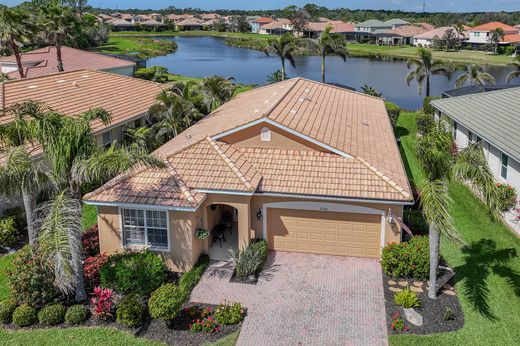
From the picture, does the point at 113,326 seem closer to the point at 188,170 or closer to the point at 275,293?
the point at 275,293

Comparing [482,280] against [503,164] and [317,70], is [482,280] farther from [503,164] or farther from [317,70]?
[317,70]

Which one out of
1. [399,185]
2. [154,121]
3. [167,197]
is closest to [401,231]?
Result: [399,185]

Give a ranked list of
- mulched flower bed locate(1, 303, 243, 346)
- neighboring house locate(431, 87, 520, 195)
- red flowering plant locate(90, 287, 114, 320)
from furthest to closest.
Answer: neighboring house locate(431, 87, 520, 195) < red flowering plant locate(90, 287, 114, 320) < mulched flower bed locate(1, 303, 243, 346)

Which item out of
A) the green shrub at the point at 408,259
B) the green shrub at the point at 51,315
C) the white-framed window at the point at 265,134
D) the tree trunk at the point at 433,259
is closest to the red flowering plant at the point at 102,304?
the green shrub at the point at 51,315

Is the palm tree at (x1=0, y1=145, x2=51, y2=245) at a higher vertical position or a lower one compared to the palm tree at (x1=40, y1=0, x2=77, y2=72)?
lower

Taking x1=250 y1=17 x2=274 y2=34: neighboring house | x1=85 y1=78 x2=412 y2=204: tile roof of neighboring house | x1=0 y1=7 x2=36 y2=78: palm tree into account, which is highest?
x1=250 y1=17 x2=274 y2=34: neighboring house

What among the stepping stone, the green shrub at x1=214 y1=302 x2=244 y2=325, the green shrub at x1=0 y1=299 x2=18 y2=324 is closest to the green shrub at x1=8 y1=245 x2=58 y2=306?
the green shrub at x1=0 y1=299 x2=18 y2=324

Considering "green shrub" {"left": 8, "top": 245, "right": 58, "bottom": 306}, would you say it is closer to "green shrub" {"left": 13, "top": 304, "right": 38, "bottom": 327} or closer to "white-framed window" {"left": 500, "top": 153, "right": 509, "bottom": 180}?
"green shrub" {"left": 13, "top": 304, "right": 38, "bottom": 327}

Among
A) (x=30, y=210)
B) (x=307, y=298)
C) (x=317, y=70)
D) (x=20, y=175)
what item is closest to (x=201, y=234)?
(x=307, y=298)
